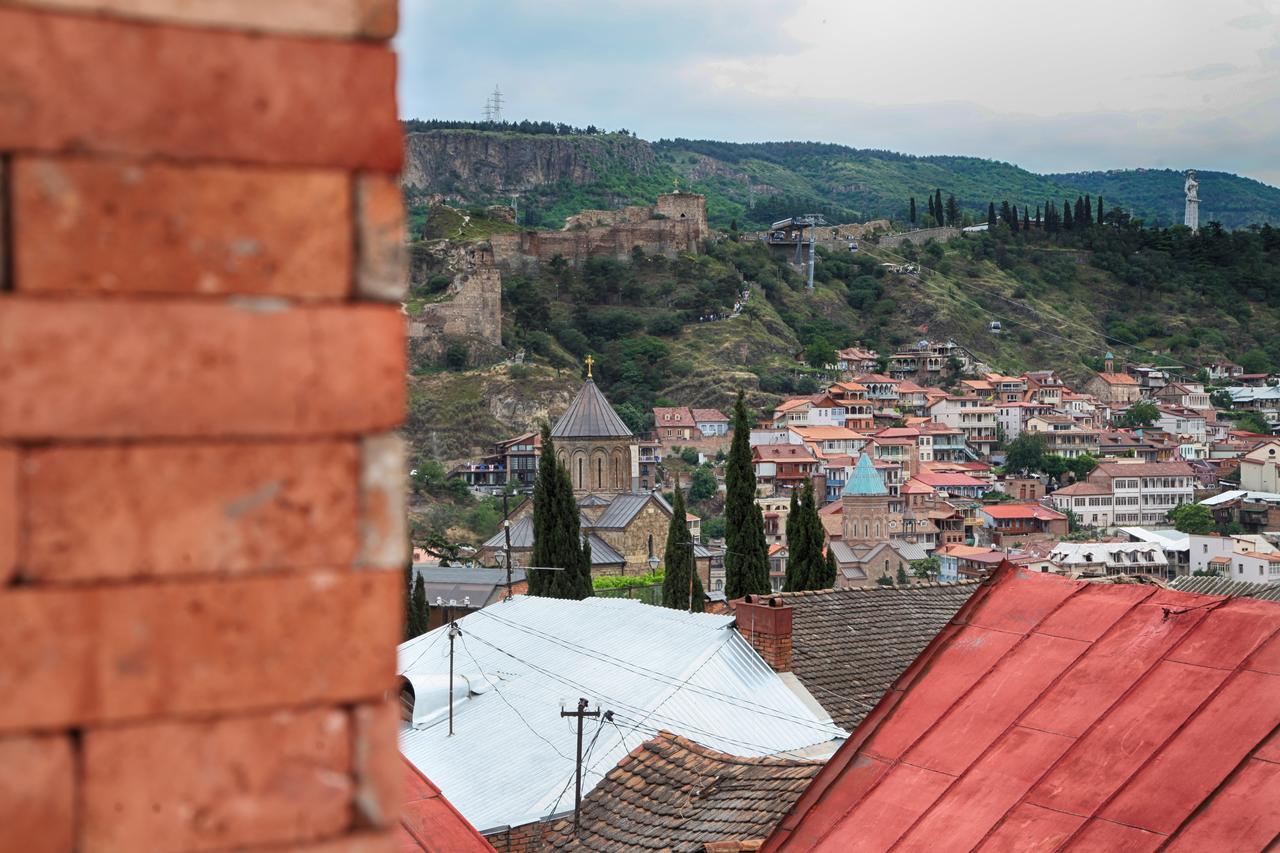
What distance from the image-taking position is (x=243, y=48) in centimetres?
142

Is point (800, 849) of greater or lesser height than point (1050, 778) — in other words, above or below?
below

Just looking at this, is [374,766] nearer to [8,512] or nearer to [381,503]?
[381,503]

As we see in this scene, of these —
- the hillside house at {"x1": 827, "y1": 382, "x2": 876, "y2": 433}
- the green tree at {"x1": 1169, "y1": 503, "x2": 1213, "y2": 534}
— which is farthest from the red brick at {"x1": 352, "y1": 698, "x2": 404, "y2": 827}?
the hillside house at {"x1": 827, "y1": 382, "x2": 876, "y2": 433}

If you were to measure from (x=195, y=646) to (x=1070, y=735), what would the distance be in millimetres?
4548

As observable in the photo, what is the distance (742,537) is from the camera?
27016mm

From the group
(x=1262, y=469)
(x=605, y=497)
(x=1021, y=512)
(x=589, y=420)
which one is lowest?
(x=1021, y=512)

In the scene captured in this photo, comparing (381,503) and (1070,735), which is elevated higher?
(381,503)

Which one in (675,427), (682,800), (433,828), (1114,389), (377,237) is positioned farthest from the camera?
(1114,389)

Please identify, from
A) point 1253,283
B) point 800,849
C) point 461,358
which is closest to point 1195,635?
point 800,849

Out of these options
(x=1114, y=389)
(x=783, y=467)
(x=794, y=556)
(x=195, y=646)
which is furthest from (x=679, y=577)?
(x=1114, y=389)

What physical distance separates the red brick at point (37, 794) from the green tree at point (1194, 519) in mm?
68574

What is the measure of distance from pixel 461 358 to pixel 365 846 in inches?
2792

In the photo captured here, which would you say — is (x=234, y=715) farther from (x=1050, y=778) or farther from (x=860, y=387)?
(x=860, y=387)

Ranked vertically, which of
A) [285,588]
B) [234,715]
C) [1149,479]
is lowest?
[1149,479]
